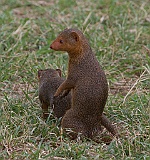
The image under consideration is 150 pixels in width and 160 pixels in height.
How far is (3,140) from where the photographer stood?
211 inches

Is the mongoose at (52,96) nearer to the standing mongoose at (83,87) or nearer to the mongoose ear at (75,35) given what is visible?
the standing mongoose at (83,87)

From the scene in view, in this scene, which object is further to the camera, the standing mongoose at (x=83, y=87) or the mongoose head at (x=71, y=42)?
the mongoose head at (x=71, y=42)

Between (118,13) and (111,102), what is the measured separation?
10.0 feet

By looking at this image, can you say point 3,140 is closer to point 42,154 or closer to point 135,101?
point 42,154

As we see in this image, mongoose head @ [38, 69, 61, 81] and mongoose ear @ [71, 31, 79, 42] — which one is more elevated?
mongoose ear @ [71, 31, 79, 42]

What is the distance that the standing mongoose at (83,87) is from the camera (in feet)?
18.6

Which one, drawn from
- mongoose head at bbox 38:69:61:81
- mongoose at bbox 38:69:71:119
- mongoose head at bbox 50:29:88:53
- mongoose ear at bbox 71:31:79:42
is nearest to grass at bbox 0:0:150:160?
mongoose at bbox 38:69:71:119

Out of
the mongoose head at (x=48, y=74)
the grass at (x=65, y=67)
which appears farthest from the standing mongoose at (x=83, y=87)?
the mongoose head at (x=48, y=74)

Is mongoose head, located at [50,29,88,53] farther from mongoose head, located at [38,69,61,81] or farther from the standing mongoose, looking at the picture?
mongoose head, located at [38,69,61,81]

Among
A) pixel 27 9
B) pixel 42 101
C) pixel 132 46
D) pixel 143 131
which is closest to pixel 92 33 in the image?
pixel 132 46

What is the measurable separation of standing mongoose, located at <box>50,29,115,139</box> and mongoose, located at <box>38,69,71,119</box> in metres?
0.24

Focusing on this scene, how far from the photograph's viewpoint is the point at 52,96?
→ 20.3ft

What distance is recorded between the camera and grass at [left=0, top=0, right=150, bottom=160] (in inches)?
210

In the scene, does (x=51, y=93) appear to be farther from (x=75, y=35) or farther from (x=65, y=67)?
(x=65, y=67)
